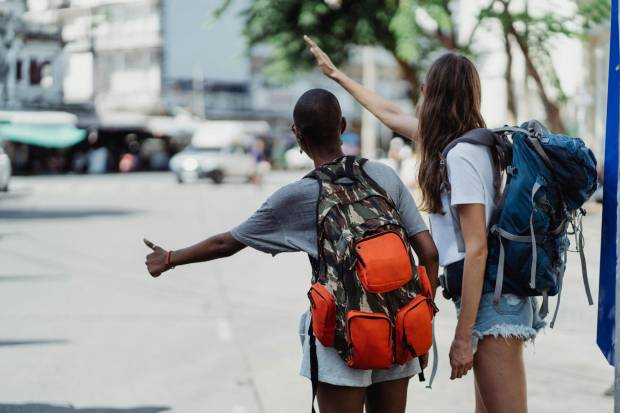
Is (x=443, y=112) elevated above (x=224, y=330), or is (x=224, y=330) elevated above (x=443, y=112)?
(x=443, y=112)

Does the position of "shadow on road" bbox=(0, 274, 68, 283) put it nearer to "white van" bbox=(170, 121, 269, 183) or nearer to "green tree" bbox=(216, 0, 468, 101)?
"green tree" bbox=(216, 0, 468, 101)

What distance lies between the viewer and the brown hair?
335 cm

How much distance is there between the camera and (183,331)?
8.30 meters

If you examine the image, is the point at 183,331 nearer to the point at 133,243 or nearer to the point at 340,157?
the point at 340,157

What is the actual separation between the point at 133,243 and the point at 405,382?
43.9 ft

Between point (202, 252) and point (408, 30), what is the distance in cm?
1362

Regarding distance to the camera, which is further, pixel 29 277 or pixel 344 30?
pixel 344 30

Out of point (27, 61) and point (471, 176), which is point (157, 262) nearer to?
point (471, 176)

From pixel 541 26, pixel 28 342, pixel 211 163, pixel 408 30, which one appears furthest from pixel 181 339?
pixel 211 163

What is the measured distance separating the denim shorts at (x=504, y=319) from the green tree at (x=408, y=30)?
36.7 ft

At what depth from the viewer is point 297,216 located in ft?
10.4

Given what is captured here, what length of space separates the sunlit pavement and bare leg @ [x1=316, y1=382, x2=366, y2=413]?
2630 mm

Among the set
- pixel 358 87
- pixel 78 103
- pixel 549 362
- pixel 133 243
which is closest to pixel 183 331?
pixel 549 362

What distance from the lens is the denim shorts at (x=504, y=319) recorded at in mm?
3277
